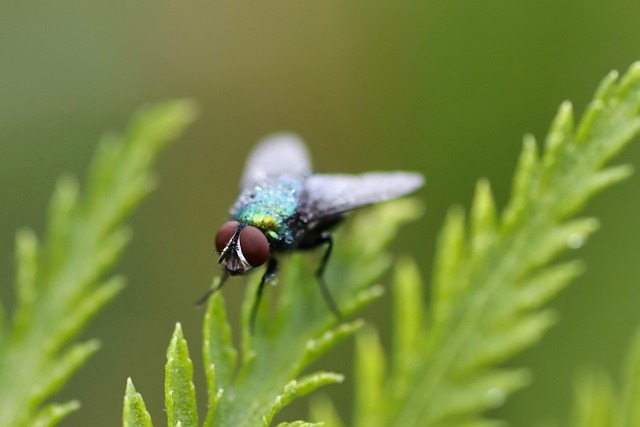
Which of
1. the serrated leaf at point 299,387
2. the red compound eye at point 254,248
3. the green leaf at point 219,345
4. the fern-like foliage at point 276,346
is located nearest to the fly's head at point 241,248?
the red compound eye at point 254,248

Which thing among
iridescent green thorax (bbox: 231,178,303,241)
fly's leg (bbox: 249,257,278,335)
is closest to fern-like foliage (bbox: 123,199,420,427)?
fly's leg (bbox: 249,257,278,335)

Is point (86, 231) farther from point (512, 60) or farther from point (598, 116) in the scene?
point (512, 60)

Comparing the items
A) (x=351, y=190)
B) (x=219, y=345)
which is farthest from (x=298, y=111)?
(x=219, y=345)

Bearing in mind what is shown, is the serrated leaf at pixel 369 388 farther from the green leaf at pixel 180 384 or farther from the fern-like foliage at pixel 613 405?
the green leaf at pixel 180 384

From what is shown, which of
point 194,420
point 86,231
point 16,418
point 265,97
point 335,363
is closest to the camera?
point 194,420

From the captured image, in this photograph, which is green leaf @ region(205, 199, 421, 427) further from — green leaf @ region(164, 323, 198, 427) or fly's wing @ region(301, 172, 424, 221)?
fly's wing @ region(301, 172, 424, 221)

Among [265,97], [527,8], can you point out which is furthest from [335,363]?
[527,8]

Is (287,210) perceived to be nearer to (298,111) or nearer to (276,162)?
(276,162)
